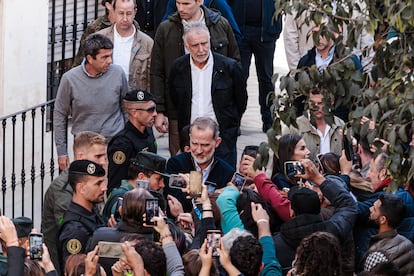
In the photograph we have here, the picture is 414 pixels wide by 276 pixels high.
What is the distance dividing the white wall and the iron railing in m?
0.18

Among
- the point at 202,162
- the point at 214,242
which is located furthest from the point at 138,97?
the point at 214,242

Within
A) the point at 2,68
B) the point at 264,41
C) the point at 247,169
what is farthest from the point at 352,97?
the point at 264,41

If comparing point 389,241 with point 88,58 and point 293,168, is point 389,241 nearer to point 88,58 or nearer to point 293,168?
point 293,168

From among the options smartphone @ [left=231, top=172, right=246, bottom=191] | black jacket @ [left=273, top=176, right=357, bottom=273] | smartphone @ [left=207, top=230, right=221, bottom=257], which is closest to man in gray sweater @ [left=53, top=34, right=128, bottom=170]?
smartphone @ [left=231, top=172, right=246, bottom=191]

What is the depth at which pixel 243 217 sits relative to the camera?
11500mm

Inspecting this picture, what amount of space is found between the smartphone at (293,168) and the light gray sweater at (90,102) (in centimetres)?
248

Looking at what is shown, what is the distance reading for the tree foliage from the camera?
8.70m

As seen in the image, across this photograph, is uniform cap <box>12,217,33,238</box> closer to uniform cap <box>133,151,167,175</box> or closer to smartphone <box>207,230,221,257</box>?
smartphone <box>207,230,221,257</box>

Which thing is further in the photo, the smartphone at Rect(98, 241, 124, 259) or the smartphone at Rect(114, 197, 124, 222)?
the smartphone at Rect(114, 197, 124, 222)

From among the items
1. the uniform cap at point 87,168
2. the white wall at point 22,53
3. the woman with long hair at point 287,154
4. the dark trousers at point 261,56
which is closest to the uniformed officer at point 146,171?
the uniform cap at point 87,168

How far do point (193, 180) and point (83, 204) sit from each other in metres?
0.86

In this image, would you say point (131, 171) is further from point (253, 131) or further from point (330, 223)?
point (253, 131)

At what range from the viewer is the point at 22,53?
49.9 ft

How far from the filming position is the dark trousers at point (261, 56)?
55.4 ft
